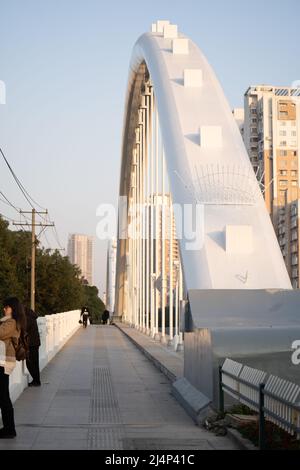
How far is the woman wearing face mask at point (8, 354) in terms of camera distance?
7.54 m

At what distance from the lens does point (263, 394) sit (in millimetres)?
6641

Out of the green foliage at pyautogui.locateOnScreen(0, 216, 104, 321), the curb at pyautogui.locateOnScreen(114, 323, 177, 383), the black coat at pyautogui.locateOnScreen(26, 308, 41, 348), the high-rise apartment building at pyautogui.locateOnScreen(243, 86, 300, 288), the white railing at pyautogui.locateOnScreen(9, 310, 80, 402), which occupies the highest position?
the high-rise apartment building at pyautogui.locateOnScreen(243, 86, 300, 288)

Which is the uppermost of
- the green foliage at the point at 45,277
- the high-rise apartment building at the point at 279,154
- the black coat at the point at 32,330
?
the high-rise apartment building at the point at 279,154

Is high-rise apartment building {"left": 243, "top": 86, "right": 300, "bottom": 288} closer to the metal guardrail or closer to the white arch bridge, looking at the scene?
the white arch bridge

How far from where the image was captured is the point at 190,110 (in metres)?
22.2

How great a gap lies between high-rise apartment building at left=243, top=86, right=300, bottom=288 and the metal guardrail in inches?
1978

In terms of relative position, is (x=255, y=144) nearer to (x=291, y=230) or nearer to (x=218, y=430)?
(x=291, y=230)

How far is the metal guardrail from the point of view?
6.00 meters

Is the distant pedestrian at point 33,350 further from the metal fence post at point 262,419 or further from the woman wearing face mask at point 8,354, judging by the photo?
the metal fence post at point 262,419

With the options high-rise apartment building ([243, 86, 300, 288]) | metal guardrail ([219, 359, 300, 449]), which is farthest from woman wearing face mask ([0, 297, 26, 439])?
high-rise apartment building ([243, 86, 300, 288])

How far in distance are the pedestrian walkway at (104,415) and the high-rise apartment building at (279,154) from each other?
45.6m

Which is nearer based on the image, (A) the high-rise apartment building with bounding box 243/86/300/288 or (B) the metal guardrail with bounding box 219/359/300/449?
(B) the metal guardrail with bounding box 219/359/300/449

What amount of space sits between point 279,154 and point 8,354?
58787 mm

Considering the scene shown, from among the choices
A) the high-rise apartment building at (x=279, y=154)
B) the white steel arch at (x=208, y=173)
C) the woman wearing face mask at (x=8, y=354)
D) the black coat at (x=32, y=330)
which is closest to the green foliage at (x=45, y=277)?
the high-rise apartment building at (x=279, y=154)
